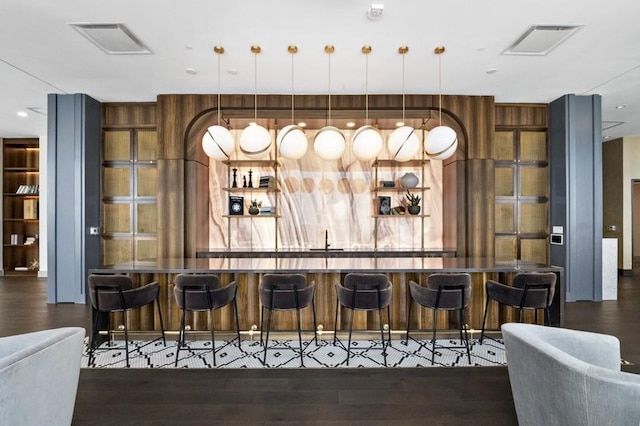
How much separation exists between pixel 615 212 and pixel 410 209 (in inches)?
220

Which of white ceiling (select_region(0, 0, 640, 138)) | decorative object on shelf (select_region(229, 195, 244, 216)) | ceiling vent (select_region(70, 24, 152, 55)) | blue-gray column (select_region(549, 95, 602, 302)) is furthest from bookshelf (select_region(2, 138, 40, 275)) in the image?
blue-gray column (select_region(549, 95, 602, 302))

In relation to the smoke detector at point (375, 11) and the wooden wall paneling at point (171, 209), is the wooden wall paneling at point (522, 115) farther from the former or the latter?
the wooden wall paneling at point (171, 209)

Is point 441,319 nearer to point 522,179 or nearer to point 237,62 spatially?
point 522,179

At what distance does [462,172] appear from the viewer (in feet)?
16.6

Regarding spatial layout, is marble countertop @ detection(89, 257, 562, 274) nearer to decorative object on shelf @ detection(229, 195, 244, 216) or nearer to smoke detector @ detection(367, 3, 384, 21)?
decorative object on shelf @ detection(229, 195, 244, 216)

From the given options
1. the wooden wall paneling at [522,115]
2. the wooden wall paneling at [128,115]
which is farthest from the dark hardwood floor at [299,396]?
the wooden wall paneling at [128,115]

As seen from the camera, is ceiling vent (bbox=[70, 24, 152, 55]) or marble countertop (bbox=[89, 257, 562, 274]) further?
ceiling vent (bbox=[70, 24, 152, 55])

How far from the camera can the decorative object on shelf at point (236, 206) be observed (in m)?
5.39

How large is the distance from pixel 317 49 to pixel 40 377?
3.50 m

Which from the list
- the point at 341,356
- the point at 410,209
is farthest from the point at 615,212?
the point at 341,356

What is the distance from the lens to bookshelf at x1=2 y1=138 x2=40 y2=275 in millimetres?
7449

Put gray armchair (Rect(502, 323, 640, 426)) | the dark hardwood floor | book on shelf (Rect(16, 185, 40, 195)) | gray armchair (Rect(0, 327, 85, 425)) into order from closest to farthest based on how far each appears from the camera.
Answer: gray armchair (Rect(502, 323, 640, 426)) → gray armchair (Rect(0, 327, 85, 425)) → the dark hardwood floor → book on shelf (Rect(16, 185, 40, 195))

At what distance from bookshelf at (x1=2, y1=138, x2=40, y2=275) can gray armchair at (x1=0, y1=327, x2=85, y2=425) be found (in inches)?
302

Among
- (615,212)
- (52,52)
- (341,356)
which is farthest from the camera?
(615,212)
